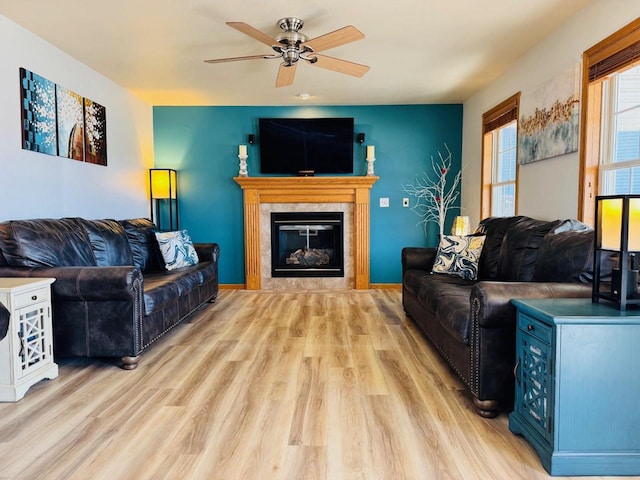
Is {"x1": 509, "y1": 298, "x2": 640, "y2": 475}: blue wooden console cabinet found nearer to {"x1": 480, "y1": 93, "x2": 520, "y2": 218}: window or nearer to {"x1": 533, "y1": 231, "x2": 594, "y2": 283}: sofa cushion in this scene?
{"x1": 533, "y1": 231, "x2": 594, "y2": 283}: sofa cushion

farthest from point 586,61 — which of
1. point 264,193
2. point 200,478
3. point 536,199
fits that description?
point 264,193

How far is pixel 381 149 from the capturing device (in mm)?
5328

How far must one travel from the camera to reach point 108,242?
340 centimetres

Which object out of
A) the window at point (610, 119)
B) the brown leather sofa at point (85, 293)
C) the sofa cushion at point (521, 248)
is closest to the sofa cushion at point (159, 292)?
the brown leather sofa at point (85, 293)

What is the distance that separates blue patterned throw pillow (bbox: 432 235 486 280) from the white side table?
2944 millimetres

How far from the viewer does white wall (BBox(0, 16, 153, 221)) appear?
285 cm

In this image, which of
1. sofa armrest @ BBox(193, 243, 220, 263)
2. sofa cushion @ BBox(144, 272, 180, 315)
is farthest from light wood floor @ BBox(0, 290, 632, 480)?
sofa armrest @ BBox(193, 243, 220, 263)

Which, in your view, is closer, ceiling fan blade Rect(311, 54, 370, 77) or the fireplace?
ceiling fan blade Rect(311, 54, 370, 77)

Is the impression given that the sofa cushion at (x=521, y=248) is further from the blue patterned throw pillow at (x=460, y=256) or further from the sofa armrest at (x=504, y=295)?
the sofa armrest at (x=504, y=295)

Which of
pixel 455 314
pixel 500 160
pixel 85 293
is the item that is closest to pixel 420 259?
pixel 500 160

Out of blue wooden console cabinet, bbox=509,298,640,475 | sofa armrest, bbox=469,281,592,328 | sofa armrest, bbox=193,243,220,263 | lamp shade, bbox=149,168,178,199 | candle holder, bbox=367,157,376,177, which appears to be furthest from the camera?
candle holder, bbox=367,157,376,177

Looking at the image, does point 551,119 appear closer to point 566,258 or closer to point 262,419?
point 566,258

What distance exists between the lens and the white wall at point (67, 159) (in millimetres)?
2846

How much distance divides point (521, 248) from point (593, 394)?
4.64ft
